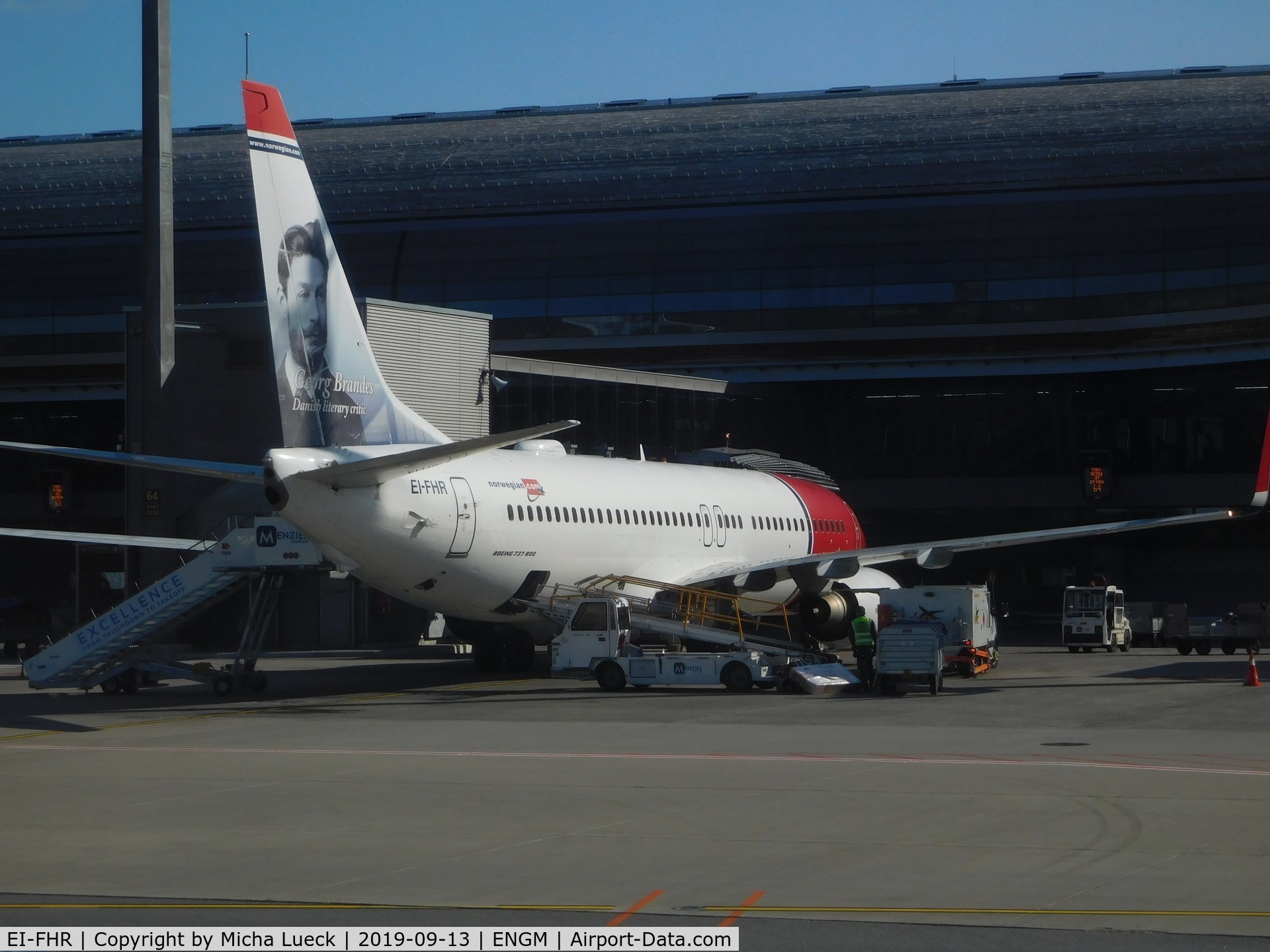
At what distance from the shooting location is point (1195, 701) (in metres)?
26.9

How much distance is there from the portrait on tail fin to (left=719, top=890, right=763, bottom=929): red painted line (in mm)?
16552

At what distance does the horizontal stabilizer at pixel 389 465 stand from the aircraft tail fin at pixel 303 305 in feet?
2.80

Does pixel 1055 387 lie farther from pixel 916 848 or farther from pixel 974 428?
pixel 916 848

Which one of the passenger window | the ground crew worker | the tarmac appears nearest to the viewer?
the tarmac

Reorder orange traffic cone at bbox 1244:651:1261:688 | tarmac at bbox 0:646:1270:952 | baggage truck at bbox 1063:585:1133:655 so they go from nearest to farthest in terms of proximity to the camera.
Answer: tarmac at bbox 0:646:1270:952
orange traffic cone at bbox 1244:651:1261:688
baggage truck at bbox 1063:585:1133:655

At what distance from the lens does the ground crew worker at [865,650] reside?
30.5 metres

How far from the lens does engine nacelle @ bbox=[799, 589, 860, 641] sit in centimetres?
3538

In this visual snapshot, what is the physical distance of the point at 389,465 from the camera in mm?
25078

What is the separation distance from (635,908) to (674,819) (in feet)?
12.9

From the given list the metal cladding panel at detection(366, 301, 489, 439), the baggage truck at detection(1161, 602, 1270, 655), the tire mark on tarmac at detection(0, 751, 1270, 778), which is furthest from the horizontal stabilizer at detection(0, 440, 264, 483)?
the baggage truck at detection(1161, 602, 1270, 655)

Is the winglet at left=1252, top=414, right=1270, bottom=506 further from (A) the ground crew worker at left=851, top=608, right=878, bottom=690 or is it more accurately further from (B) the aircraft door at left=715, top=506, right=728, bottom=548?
(B) the aircraft door at left=715, top=506, right=728, bottom=548

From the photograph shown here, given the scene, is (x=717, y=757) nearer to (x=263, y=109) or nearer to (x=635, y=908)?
(x=635, y=908)

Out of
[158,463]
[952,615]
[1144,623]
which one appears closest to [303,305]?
[158,463]

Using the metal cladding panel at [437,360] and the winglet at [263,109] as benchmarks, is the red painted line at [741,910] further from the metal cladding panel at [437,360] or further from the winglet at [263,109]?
the metal cladding panel at [437,360]
